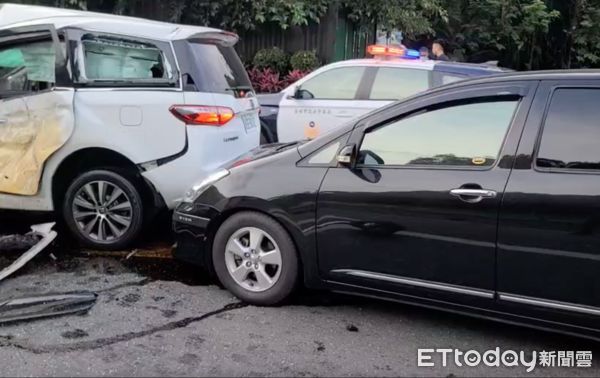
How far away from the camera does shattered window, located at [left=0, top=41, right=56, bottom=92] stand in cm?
547

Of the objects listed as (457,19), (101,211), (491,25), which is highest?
(457,19)

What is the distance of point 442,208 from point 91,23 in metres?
3.39

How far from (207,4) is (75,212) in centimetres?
673

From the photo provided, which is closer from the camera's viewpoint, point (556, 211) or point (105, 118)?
point (556, 211)

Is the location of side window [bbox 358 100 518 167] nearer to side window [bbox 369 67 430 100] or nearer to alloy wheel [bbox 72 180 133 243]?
alloy wheel [bbox 72 180 133 243]

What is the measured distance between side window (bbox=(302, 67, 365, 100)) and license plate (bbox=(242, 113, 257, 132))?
2.50 metres

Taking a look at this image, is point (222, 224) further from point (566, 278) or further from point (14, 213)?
point (14, 213)

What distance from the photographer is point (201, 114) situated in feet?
17.4

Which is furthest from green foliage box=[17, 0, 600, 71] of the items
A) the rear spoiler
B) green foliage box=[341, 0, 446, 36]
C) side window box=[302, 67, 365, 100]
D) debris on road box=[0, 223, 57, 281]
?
debris on road box=[0, 223, 57, 281]

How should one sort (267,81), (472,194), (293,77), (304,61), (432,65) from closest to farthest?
1. (472,194)
2. (432,65)
3. (293,77)
4. (267,81)
5. (304,61)

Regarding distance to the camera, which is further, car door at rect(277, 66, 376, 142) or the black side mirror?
the black side mirror

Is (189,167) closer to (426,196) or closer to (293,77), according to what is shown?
(426,196)

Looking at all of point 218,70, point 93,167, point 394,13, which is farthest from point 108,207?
point 394,13

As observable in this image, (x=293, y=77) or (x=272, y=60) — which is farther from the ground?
(x=272, y=60)
